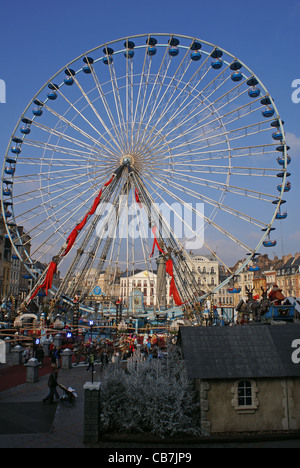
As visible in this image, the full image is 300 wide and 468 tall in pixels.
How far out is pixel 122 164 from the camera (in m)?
32.1

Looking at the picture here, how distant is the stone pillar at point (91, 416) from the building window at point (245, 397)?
3.80 meters

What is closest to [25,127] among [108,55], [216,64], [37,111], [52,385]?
[37,111]

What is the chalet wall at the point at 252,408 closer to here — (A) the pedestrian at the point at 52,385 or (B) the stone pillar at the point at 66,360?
(A) the pedestrian at the point at 52,385

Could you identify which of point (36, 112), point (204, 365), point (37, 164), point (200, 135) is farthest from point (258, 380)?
point (36, 112)

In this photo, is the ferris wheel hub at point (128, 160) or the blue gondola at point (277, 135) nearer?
the blue gondola at point (277, 135)

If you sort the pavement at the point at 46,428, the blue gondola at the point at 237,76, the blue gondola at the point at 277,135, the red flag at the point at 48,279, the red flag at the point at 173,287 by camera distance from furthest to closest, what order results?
the red flag at the point at 48,279 → the red flag at the point at 173,287 → the blue gondola at the point at 277,135 → the blue gondola at the point at 237,76 → the pavement at the point at 46,428

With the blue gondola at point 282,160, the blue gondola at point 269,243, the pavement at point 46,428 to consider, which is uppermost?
the blue gondola at point 282,160

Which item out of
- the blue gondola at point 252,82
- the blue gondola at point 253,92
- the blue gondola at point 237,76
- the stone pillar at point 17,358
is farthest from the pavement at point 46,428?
the blue gondola at point 252,82

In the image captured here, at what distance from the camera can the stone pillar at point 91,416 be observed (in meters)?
10.5

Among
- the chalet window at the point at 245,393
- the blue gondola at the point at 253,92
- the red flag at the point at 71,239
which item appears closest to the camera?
the chalet window at the point at 245,393

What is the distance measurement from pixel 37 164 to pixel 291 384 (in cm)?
2612

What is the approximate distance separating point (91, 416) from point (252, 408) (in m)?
4.51

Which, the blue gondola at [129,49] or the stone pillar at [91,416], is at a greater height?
the blue gondola at [129,49]
